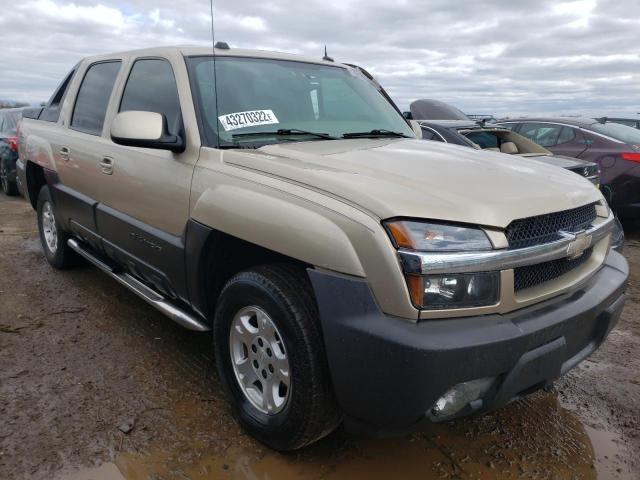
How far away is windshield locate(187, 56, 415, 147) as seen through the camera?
2.91 metres

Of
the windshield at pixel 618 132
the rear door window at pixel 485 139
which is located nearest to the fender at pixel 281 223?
the rear door window at pixel 485 139

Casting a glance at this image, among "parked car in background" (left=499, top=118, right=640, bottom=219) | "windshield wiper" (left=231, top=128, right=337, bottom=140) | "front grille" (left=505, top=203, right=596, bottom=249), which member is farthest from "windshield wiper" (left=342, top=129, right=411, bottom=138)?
"parked car in background" (left=499, top=118, right=640, bottom=219)

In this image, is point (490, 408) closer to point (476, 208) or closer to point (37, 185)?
point (476, 208)

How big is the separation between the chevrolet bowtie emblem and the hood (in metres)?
0.14

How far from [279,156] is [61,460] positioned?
166 centimetres

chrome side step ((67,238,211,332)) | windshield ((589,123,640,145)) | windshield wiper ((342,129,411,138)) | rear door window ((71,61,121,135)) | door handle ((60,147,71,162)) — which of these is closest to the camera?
chrome side step ((67,238,211,332))

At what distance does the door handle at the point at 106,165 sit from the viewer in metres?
3.50

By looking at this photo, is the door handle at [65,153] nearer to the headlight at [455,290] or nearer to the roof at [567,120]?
the headlight at [455,290]

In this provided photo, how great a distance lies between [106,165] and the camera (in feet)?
11.6

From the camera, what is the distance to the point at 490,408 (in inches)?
80.8

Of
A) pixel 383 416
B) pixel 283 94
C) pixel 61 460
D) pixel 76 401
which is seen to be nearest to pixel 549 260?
pixel 383 416

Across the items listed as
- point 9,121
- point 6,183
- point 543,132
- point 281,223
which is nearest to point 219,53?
point 281,223

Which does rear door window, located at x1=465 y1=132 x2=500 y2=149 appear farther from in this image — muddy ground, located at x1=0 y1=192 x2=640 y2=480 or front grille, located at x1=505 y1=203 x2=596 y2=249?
front grille, located at x1=505 y1=203 x2=596 y2=249

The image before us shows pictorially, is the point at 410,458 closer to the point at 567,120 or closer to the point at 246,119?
the point at 246,119
